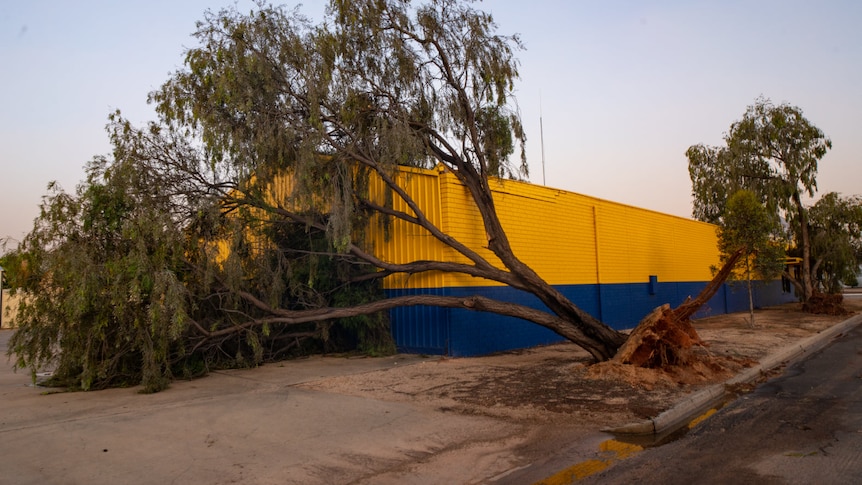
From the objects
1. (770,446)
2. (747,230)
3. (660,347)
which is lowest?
(770,446)

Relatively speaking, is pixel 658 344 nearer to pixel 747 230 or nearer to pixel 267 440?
pixel 267 440

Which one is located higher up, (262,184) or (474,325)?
(262,184)

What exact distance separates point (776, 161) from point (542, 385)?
21.4 m

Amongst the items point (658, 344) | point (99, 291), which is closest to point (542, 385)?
point (658, 344)

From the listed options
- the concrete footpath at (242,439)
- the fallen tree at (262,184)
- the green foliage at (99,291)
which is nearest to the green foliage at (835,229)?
the fallen tree at (262,184)

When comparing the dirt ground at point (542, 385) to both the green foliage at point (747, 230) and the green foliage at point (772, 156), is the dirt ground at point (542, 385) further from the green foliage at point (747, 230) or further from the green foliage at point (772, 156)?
the green foliage at point (772, 156)

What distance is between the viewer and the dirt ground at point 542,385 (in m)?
8.45

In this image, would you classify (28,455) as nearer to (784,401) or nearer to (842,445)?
(842,445)

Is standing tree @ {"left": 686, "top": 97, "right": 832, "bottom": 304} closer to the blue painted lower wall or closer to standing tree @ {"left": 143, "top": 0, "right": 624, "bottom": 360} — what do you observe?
the blue painted lower wall

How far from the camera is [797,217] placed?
2708 cm

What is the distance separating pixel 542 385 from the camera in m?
10.1

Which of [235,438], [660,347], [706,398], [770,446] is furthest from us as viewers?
[660,347]

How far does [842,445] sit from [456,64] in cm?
966

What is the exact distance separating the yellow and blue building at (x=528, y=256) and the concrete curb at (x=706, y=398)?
19.0 feet
